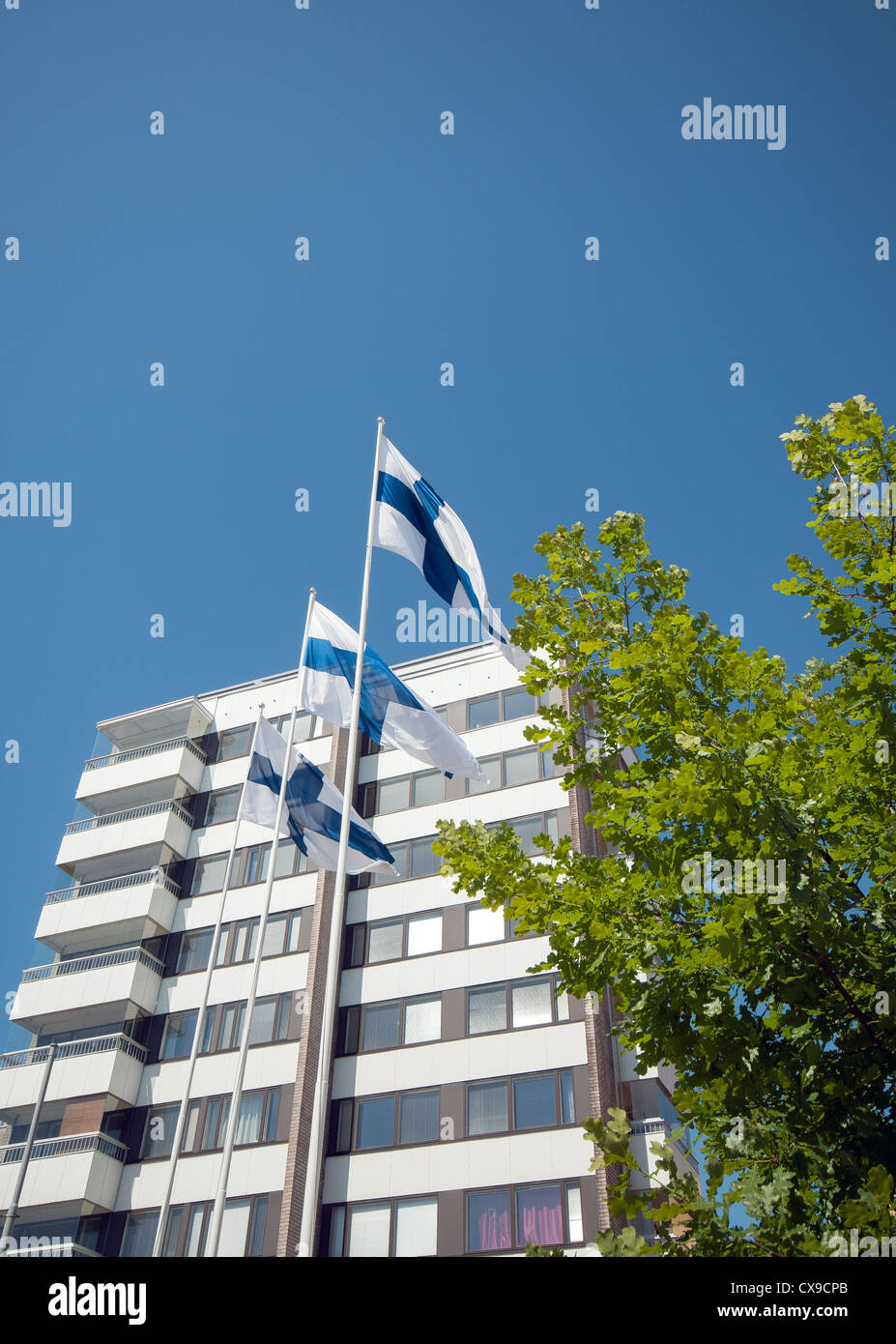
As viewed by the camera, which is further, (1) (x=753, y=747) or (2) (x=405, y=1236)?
(2) (x=405, y=1236)

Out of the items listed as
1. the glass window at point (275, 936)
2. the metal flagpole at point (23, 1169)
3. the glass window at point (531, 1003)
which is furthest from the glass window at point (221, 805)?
the glass window at point (531, 1003)

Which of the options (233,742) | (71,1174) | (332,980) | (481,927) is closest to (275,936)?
(481,927)

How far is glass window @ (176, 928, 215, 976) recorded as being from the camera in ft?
99.2

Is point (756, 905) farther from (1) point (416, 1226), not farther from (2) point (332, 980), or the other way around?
(1) point (416, 1226)

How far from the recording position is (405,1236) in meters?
23.0

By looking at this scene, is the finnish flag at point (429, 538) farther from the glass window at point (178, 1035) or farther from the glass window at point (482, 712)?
the glass window at point (178, 1035)

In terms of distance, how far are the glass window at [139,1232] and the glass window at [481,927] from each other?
1067 centimetres

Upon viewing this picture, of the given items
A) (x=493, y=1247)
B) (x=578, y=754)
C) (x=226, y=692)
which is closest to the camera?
(x=578, y=754)

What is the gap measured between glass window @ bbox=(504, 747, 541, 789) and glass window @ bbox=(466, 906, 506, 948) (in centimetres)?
404

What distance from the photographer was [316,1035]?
87.6 feet

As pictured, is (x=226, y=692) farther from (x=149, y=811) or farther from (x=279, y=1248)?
(x=279, y=1248)

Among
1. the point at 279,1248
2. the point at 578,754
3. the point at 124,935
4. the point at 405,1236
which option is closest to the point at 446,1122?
the point at 405,1236

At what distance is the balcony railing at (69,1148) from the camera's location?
26250 mm
